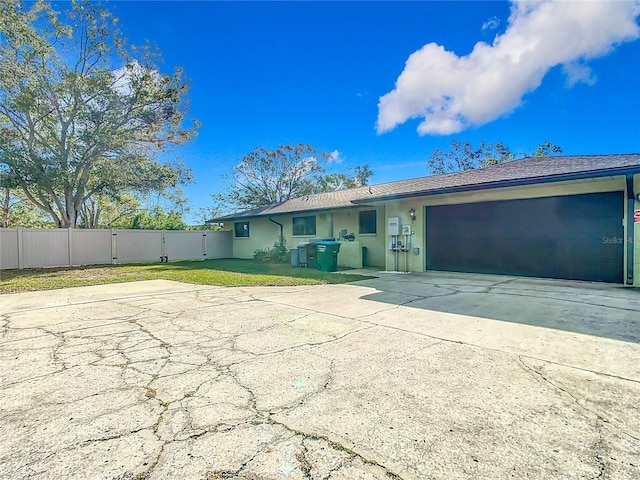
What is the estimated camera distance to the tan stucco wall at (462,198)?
772 cm

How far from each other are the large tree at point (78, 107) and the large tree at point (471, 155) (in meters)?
21.4

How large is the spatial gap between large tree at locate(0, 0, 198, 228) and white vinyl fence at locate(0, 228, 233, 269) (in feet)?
7.88

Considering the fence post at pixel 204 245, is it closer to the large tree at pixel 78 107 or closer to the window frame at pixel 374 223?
the large tree at pixel 78 107

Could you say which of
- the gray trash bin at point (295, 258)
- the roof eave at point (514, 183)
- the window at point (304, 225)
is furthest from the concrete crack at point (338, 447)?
the window at point (304, 225)

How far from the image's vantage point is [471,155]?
2803cm

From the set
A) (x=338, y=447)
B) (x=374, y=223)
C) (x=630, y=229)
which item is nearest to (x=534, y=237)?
(x=630, y=229)

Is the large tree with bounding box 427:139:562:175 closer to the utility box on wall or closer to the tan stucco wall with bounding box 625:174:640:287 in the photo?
the utility box on wall

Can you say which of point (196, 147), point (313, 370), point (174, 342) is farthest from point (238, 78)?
point (313, 370)

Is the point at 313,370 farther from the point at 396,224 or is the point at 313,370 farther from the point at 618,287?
the point at 396,224

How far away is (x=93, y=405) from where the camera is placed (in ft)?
7.72

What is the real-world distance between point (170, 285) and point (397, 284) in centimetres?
591

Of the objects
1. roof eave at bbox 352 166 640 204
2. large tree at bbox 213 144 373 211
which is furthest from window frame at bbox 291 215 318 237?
large tree at bbox 213 144 373 211

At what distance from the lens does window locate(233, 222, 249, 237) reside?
768 inches

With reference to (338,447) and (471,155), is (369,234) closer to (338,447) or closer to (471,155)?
(338,447)
